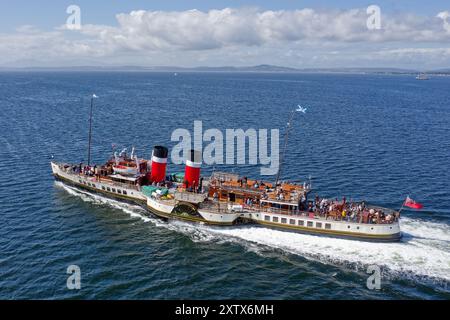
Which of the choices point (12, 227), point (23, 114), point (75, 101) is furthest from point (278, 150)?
point (75, 101)

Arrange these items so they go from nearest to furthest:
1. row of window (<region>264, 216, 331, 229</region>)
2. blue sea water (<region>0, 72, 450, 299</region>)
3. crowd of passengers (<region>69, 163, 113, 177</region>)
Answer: blue sea water (<region>0, 72, 450, 299</region>) < row of window (<region>264, 216, 331, 229</region>) < crowd of passengers (<region>69, 163, 113, 177</region>)

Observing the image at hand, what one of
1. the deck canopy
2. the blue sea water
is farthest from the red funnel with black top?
the deck canopy

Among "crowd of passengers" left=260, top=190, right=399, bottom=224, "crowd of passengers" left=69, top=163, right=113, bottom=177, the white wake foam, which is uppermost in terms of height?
"crowd of passengers" left=69, top=163, right=113, bottom=177

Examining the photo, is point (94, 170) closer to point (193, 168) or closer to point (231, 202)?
point (193, 168)

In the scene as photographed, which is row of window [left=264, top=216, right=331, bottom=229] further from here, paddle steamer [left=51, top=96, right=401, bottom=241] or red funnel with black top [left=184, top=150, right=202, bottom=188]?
red funnel with black top [left=184, top=150, right=202, bottom=188]

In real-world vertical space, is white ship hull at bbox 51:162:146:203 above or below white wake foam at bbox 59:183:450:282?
above

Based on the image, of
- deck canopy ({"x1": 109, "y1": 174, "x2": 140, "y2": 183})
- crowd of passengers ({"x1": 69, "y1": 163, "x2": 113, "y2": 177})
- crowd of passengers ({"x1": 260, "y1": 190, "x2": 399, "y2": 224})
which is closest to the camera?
crowd of passengers ({"x1": 260, "y1": 190, "x2": 399, "y2": 224})

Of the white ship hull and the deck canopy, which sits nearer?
the white ship hull
